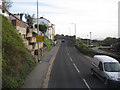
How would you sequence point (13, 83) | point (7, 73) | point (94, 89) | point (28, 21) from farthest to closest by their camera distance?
1. point (28, 21)
2. point (94, 89)
3. point (7, 73)
4. point (13, 83)

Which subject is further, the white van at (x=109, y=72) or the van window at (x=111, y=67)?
the van window at (x=111, y=67)

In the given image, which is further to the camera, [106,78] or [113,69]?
[113,69]

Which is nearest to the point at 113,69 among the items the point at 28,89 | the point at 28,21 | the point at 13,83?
the point at 28,89

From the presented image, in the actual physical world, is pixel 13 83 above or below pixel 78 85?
above

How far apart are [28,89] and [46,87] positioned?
146 centimetres

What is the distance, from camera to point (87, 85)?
10.8m

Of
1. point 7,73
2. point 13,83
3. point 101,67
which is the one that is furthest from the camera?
point 101,67

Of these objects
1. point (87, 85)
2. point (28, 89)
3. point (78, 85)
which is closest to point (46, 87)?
point (28, 89)

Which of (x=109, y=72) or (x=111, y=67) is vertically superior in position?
(x=111, y=67)

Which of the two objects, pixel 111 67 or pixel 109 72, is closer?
pixel 109 72

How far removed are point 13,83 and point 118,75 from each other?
686cm

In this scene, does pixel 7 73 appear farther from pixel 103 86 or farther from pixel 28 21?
pixel 28 21

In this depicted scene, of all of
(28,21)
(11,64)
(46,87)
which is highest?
(28,21)

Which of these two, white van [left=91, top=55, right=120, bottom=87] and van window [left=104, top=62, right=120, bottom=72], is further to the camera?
van window [left=104, top=62, right=120, bottom=72]
